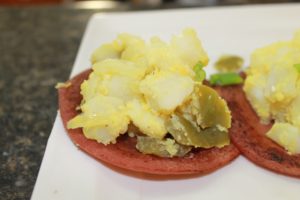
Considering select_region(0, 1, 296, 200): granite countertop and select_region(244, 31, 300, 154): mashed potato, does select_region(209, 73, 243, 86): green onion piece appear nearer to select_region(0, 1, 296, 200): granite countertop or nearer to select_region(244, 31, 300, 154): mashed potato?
select_region(244, 31, 300, 154): mashed potato

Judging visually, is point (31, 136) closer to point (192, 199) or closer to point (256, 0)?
point (192, 199)

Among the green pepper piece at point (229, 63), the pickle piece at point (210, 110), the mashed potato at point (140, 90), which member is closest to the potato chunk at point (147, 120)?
the mashed potato at point (140, 90)

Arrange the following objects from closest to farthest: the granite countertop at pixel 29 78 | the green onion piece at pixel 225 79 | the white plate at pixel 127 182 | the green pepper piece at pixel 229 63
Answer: the white plate at pixel 127 182 < the granite countertop at pixel 29 78 < the green onion piece at pixel 225 79 < the green pepper piece at pixel 229 63

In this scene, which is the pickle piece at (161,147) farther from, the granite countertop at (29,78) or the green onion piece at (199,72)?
the granite countertop at (29,78)

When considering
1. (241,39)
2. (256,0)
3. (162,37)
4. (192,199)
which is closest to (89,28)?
(162,37)

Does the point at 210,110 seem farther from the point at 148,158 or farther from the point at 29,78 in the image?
the point at 29,78

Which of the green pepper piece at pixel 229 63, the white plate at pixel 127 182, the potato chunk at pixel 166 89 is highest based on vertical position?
the potato chunk at pixel 166 89

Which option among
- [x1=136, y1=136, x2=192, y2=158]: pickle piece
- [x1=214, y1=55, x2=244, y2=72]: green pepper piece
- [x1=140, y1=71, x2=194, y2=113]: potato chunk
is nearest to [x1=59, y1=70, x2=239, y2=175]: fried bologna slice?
[x1=136, y1=136, x2=192, y2=158]: pickle piece

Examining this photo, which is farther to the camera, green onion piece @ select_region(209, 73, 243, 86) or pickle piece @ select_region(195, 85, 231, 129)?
green onion piece @ select_region(209, 73, 243, 86)

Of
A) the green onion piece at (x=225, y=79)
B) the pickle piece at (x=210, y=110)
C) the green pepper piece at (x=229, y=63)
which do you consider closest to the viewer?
the pickle piece at (x=210, y=110)
